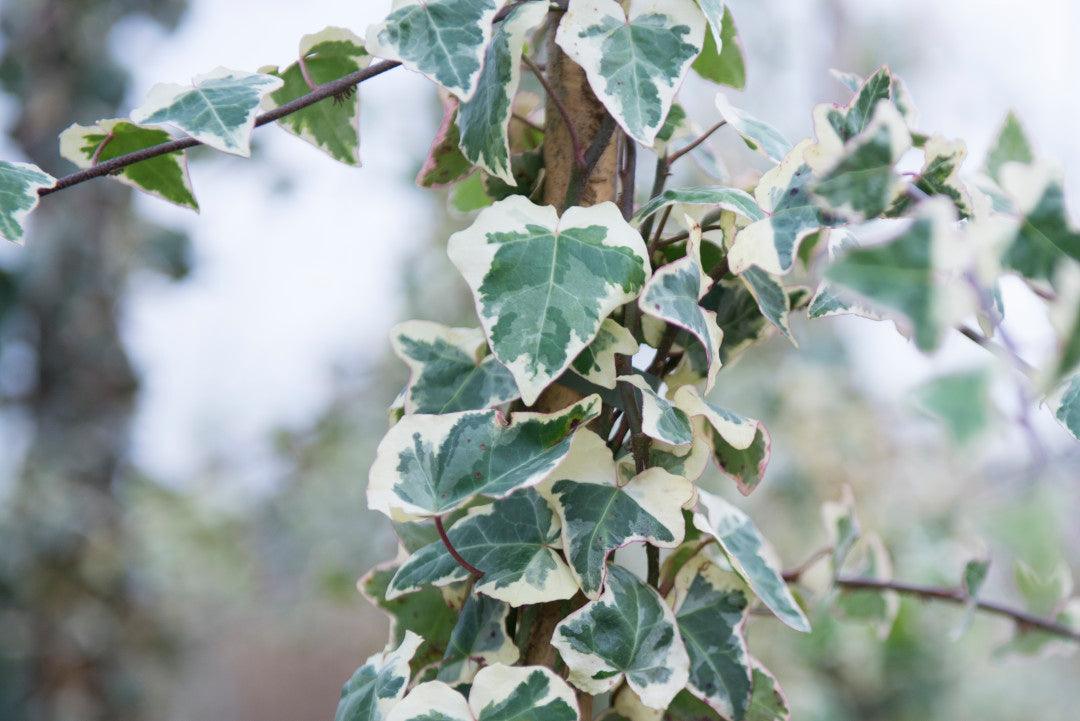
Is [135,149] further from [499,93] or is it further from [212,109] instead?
[499,93]

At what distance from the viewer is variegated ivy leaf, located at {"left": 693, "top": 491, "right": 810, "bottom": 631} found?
1.41ft

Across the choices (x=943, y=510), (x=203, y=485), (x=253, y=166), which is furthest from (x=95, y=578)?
(x=943, y=510)

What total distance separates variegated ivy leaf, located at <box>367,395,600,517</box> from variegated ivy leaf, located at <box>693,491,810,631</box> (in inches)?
3.5

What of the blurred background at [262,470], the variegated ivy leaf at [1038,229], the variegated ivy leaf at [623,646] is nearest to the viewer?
the variegated ivy leaf at [1038,229]

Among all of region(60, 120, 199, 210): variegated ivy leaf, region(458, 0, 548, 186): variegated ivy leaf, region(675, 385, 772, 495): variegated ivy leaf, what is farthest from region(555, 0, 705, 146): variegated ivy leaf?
region(60, 120, 199, 210): variegated ivy leaf

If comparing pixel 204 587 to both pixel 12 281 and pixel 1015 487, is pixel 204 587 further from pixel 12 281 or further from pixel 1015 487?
pixel 1015 487

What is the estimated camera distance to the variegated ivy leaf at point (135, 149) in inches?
18.9

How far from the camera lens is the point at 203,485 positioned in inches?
124

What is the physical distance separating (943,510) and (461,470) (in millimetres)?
2177

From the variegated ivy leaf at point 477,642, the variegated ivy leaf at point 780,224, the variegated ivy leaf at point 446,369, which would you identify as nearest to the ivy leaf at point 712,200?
the variegated ivy leaf at point 780,224

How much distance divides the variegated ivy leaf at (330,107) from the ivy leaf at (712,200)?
189mm

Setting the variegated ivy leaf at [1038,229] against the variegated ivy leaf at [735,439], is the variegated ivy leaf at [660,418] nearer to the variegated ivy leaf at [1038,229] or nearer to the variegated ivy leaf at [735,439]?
the variegated ivy leaf at [735,439]

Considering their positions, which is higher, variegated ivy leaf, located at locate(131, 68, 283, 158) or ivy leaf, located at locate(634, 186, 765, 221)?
variegated ivy leaf, located at locate(131, 68, 283, 158)

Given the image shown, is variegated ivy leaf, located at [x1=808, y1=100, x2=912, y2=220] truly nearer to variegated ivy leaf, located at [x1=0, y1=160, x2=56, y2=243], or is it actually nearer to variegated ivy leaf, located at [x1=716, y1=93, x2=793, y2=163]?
variegated ivy leaf, located at [x1=716, y1=93, x2=793, y2=163]
